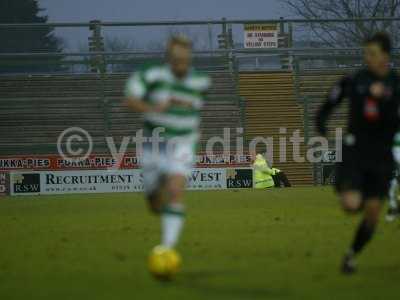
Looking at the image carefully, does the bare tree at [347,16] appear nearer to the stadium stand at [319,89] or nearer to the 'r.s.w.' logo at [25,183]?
the stadium stand at [319,89]

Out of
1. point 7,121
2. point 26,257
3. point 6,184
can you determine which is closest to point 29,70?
point 7,121

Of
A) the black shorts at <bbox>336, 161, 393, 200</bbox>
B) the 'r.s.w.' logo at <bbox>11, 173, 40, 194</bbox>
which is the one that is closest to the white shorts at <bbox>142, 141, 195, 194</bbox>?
the black shorts at <bbox>336, 161, 393, 200</bbox>

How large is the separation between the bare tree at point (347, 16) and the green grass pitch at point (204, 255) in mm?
24897

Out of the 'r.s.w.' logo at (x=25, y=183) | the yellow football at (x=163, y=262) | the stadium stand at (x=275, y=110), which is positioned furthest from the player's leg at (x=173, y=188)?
the stadium stand at (x=275, y=110)

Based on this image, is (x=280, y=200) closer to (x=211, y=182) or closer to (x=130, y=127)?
(x=211, y=182)

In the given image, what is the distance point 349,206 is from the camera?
948 cm

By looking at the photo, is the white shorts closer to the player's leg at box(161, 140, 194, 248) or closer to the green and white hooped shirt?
the player's leg at box(161, 140, 194, 248)

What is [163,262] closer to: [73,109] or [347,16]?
[73,109]

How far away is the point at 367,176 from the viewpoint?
9.77 m

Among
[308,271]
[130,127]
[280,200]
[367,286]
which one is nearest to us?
[367,286]

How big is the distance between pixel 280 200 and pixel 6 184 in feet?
34.5

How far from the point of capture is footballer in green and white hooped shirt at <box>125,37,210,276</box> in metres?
9.39

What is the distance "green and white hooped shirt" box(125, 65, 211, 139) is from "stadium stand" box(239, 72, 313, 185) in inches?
1026

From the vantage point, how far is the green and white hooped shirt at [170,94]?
373 inches
